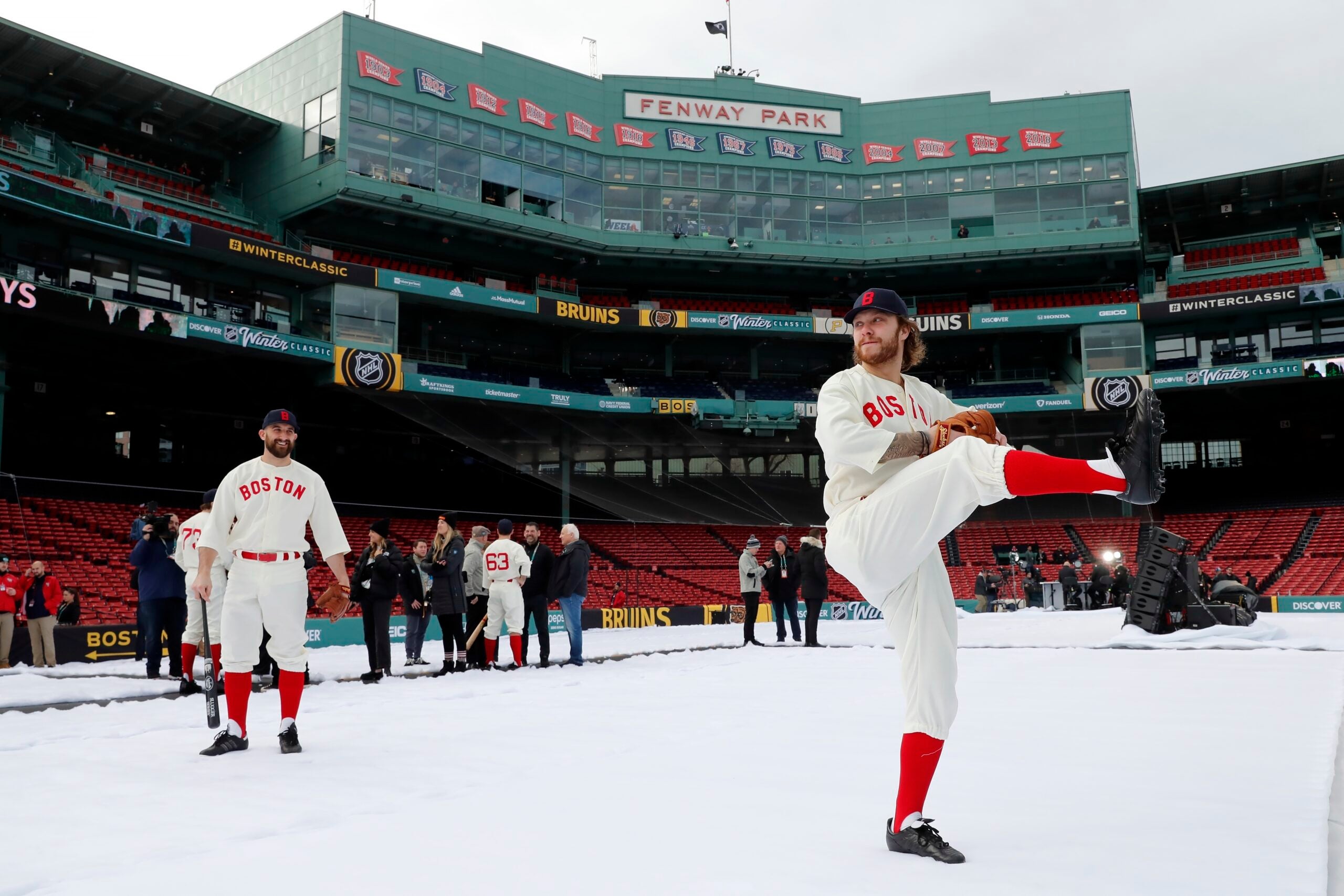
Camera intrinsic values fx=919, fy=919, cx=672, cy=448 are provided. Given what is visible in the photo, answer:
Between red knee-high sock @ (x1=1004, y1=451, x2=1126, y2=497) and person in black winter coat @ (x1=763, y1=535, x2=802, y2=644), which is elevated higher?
red knee-high sock @ (x1=1004, y1=451, x2=1126, y2=497)

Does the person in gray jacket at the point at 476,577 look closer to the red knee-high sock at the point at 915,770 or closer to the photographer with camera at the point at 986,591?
the red knee-high sock at the point at 915,770

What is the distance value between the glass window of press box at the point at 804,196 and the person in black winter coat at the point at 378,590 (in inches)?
1080

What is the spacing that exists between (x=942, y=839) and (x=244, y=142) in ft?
126

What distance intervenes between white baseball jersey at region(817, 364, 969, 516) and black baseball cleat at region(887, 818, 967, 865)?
43.4 inches

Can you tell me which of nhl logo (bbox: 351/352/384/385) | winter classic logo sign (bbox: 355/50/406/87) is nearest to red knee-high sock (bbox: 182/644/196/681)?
nhl logo (bbox: 351/352/384/385)

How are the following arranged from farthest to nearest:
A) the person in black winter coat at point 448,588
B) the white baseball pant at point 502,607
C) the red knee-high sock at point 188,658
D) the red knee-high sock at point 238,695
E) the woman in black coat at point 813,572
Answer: the woman in black coat at point 813,572 → the white baseball pant at point 502,607 → the person in black winter coat at point 448,588 → the red knee-high sock at point 188,658 → the red knee-high sock at point 238,695

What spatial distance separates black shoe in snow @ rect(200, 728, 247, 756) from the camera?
5223 millimetres

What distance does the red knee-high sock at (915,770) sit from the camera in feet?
10.0

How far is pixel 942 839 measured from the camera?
2.99m

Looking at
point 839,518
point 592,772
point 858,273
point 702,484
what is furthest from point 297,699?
point 858,273

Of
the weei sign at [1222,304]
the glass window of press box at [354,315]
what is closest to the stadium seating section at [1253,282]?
the weei sign at [1222,304]

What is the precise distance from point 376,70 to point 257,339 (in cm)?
1317

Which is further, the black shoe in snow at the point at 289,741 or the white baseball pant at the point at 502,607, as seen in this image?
the white baseball pant at the point at 502,607

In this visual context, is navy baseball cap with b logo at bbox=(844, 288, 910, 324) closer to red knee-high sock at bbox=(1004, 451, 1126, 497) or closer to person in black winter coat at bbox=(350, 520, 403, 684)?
red knee-high sock at bbox=(1004, 451, 1126, 497)
